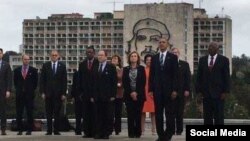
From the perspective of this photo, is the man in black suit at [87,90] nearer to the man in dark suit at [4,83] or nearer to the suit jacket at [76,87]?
the suit jacket at [76,87]

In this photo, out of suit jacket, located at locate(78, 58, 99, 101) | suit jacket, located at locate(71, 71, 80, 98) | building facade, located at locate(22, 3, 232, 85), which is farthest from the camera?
building facade, located at locate(22, 3, 232, 85)

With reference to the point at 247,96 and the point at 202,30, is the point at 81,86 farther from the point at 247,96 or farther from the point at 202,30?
the point at 202,30

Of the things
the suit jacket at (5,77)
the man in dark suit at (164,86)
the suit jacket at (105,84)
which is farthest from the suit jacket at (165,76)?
the suit jacket at (5,77)

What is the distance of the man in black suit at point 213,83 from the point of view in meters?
16.5

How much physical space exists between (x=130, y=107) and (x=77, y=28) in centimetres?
17636

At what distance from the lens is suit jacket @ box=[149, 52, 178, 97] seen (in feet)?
52.5

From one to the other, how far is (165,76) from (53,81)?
401 cm

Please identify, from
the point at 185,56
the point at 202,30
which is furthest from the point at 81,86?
the point at 202,30

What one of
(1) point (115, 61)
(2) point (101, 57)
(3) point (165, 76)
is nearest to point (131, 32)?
(1) point (115, 61)

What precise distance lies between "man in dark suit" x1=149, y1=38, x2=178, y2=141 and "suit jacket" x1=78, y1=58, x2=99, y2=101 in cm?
226

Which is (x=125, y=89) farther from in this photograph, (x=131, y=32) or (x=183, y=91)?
(x=131, y=32)

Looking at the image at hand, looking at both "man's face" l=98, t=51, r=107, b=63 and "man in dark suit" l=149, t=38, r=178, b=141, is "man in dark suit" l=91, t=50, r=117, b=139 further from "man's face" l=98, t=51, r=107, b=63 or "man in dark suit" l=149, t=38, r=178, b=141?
"man in dark suit" l=149, t=38, r=178, b=141

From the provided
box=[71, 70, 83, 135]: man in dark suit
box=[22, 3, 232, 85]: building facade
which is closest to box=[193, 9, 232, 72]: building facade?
box=[22, 3, 232, 85]: building facade

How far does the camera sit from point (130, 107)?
59.9ft
